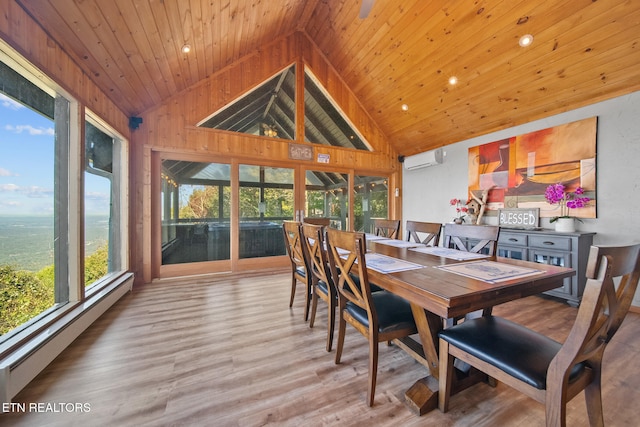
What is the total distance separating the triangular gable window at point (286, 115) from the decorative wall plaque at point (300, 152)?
0.54ft

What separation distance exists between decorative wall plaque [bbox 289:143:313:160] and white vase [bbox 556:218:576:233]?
3664mm

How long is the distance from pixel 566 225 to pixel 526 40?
2.17m

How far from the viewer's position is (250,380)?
1.56 m

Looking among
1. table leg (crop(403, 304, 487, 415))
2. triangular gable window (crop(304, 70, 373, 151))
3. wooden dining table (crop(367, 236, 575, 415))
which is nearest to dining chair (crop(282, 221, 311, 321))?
wooden dining table (crop(367, 236, 575, 415))

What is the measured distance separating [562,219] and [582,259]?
488 mm

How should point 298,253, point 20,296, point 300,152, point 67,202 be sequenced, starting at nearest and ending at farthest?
point 20,296 → point 67,202 → point 298,253 → point 300,152

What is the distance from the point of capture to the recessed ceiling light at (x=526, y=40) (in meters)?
2.67

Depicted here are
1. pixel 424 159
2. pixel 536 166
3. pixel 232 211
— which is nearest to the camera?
pixel 536 166

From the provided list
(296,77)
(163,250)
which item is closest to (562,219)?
(296,77)

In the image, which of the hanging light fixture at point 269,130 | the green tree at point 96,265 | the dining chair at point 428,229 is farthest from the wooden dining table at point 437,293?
the hanging light fixture at point 269,130

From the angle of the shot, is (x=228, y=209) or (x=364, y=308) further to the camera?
(x=228, y=209)

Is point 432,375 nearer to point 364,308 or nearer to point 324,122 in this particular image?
point 364,308

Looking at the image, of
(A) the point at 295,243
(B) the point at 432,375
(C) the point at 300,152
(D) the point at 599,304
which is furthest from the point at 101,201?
(D) the point at 599,304

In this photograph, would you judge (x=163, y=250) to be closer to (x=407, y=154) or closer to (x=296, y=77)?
(x=296, y=77)
